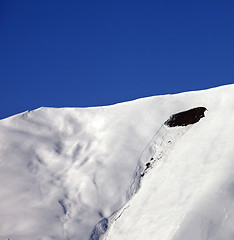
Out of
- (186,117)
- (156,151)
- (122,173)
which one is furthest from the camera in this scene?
(186,117)

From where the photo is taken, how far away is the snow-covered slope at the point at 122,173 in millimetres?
19266

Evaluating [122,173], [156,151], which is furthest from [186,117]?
[122,173]

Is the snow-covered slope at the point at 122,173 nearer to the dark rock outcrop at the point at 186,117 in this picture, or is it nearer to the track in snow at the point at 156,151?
the track in snow at the point at 156,151

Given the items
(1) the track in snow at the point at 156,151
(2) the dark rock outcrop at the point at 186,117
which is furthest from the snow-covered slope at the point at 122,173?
(2) the dark rock outcrop at the point at 186,117

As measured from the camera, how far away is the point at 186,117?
29.5 meters

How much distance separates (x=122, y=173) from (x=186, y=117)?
23.6 ft

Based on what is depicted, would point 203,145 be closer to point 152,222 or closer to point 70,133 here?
point 152,222

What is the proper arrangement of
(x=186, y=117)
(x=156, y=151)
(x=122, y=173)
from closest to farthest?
(x=122, y=173) < (x=156, y=151) < (x=186, y=117)

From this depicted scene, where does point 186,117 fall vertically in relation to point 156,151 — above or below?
above

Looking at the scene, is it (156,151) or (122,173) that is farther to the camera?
(156,151)

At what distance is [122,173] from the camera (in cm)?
2595

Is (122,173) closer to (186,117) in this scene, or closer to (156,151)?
(156,151)

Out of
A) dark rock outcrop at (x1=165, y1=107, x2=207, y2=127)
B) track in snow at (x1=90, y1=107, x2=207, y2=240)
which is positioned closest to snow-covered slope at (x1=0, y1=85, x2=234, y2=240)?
track in snow at (x1=90, y1=107, x2=207, y2=240)

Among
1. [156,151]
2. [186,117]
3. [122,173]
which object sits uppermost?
[186,117]
